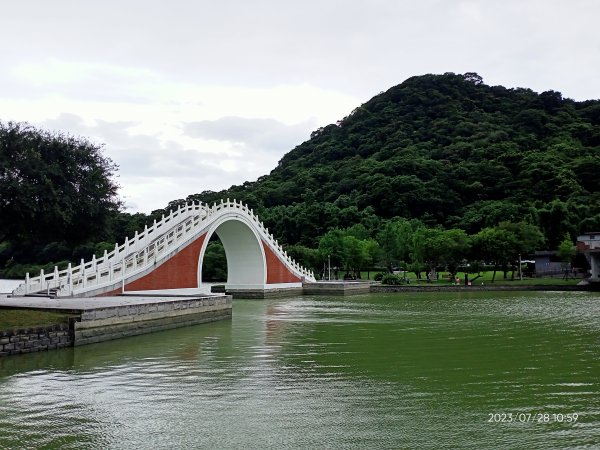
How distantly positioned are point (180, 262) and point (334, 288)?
51.4 feet

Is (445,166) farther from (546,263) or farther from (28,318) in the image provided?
(28,318)

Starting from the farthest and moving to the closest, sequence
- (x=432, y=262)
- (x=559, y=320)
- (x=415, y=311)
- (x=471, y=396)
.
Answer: (x=432, y=262) → (x=415, y=311) → (x=559, y=320) → (x=471, y=396)

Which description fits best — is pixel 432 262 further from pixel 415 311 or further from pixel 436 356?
pixel 436 356

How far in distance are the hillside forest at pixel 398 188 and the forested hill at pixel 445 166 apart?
0.23 m

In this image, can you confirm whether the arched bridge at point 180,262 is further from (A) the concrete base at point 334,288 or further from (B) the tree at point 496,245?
(B) the tree at point 496,245

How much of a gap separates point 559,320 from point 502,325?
9.87 feet

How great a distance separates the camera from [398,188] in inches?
3041

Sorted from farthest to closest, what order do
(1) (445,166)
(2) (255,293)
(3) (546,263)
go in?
(1) (445,166) < (3) (546,263) < (2) (255,293)

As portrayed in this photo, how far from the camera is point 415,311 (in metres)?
27.0

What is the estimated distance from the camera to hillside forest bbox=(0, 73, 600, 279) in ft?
90.3

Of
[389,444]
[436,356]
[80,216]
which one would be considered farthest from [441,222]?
A: [389,444]

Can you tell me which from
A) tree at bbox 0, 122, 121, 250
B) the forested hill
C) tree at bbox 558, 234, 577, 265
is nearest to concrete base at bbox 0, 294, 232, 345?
tree at bbox 0, 122, 121, 250

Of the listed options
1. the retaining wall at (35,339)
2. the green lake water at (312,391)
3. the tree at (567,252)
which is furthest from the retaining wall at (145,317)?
the tree at (567,252)

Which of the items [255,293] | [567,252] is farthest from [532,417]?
[567,252]
